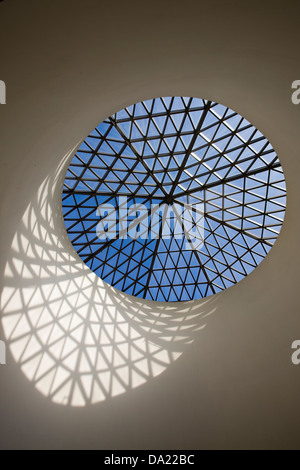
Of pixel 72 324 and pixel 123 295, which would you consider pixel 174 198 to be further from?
pixel 72 324

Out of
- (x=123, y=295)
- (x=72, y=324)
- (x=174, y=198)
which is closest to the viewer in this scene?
(x=72, y=324)

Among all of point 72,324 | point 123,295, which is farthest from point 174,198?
point 72,324

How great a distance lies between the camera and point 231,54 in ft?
30.7

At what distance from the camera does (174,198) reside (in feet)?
87.2

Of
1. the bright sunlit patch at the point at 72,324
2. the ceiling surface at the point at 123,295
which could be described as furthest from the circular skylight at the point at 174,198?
the bright sunlit patch at the point at 72,324

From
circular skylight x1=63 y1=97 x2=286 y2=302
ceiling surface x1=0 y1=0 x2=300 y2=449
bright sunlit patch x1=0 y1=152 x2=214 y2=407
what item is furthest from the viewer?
circular skylight x1=63 y1=97 x2=286 y2=302

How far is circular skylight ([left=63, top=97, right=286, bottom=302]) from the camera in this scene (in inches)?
772

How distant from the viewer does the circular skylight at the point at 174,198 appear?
1961cm

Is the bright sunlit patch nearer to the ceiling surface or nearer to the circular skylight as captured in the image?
the ceiling surface

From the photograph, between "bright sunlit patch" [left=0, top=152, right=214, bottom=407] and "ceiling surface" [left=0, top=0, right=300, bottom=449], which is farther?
"bright sunlit patch" [left=0, top=152, right=214, bottom=407]

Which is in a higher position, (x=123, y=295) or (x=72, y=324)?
(x=123, y=295)

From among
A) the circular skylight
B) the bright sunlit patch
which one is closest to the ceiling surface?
the bright sunlit patch

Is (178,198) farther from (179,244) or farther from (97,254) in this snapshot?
(97,254)
